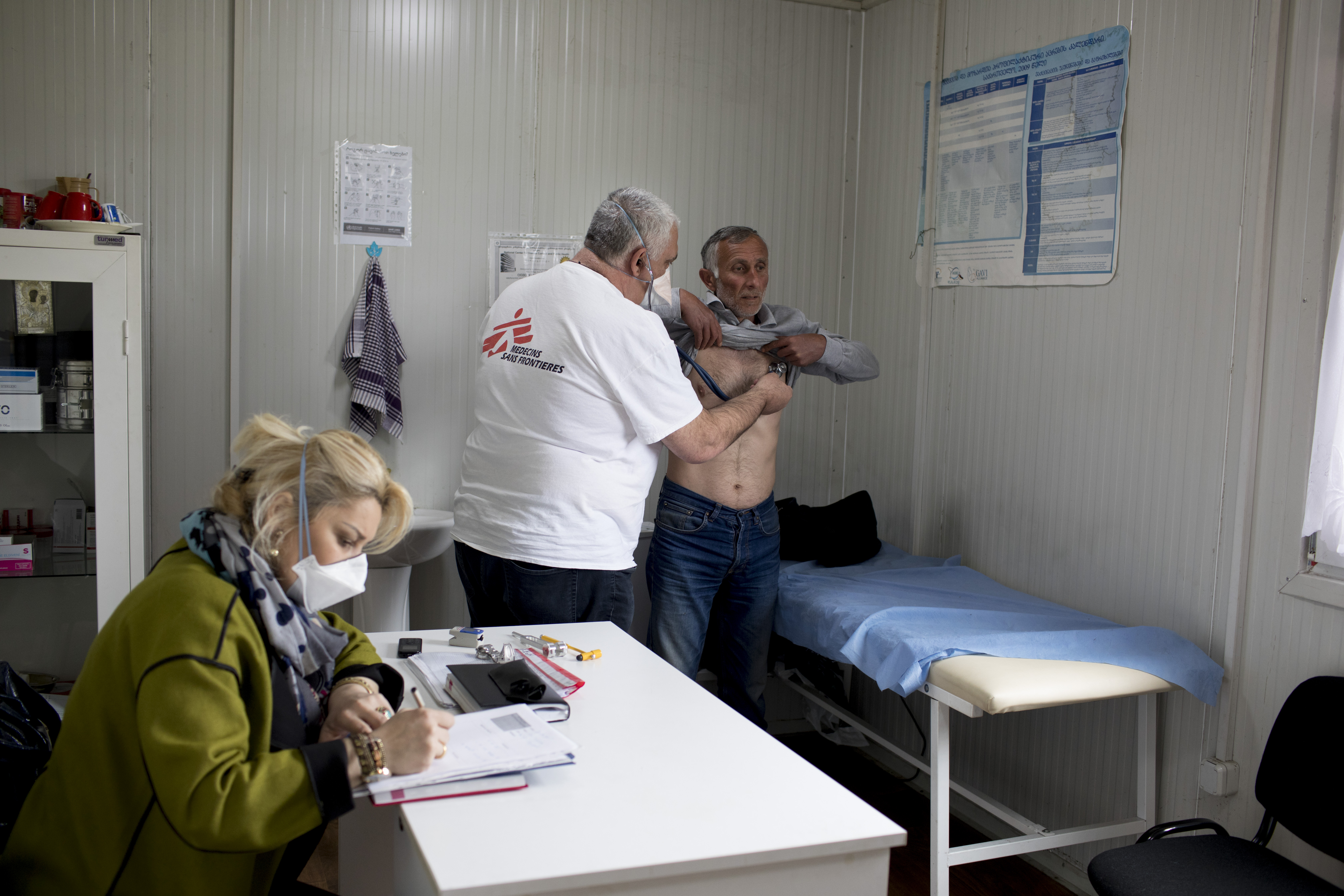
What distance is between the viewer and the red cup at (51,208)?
2742mm

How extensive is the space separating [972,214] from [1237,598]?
1389 mm

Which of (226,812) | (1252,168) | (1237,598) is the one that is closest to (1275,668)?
(1237,598)

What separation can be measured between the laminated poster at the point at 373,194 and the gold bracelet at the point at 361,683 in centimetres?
198

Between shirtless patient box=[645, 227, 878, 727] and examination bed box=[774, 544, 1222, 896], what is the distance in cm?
21

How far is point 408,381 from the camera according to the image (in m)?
3.34

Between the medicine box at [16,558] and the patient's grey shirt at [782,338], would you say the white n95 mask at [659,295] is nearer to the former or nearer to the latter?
the patient's grey shirt at [782,338]

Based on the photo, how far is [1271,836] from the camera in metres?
2.07

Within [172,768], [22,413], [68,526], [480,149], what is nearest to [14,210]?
[22,413]

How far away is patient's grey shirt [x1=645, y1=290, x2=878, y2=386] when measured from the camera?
2803 mm

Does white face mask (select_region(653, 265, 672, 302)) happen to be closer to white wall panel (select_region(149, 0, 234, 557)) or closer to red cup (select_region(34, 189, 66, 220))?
white wall panel (select_region(149, 0, 234, 557))

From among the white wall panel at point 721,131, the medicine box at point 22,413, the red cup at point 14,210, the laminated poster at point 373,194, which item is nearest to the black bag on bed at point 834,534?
the white wall panel at point 721,131

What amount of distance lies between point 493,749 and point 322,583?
327 millimetres

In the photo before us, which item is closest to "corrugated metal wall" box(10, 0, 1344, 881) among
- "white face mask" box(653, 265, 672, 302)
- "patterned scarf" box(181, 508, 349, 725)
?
"white face mask" box(653, 265, 672, 302)

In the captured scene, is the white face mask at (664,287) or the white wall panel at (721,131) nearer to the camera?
the white face mask at (664,287)
